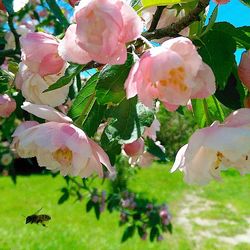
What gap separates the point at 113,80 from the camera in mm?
742

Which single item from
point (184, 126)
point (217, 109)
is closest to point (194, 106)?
point (217, 109)

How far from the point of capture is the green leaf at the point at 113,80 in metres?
0.74

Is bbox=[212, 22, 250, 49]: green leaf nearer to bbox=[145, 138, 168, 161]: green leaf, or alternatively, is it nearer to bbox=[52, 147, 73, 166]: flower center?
bbox=[52, 147, 73, 166]: flower center

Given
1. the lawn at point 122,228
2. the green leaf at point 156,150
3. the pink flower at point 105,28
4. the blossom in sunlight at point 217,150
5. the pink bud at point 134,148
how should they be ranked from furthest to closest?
the lawn at point 122,228, the green leaf at point 156,150, the pink bud at point 134,148, the blossom in sunlight at point 217,150, the pink flower at point 105,28

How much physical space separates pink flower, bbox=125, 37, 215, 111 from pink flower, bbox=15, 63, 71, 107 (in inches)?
8.5

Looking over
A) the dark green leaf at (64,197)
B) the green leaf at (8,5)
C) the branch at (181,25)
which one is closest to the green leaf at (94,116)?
the branch at (181,25)

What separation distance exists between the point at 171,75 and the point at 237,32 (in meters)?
0.19

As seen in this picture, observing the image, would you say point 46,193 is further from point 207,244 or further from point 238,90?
point 238,90

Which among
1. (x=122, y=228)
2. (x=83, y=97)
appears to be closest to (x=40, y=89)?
(x=83, y=97)

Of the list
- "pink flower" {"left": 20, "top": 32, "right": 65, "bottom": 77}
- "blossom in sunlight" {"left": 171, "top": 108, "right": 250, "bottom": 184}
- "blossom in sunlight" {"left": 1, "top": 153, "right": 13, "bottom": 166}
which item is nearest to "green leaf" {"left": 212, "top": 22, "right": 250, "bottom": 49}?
"blossom in sunlight" {"left": 171, "top": 108, "right": 250, "bottom": 184}

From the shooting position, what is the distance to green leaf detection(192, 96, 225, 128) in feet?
2.64

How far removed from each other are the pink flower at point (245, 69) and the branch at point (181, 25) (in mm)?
91

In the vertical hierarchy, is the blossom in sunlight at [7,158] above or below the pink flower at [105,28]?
below

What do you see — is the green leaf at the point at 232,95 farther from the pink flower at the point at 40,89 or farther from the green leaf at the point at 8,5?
the green leaf at the point at 8,5
